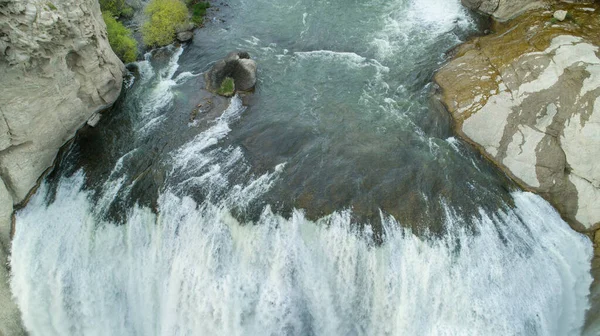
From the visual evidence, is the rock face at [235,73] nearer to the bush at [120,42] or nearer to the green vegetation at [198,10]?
the bush at [120,42]

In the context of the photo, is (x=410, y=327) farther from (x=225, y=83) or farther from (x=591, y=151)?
(x=225, y=83)

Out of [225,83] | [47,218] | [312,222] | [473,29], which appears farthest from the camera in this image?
[473,29]

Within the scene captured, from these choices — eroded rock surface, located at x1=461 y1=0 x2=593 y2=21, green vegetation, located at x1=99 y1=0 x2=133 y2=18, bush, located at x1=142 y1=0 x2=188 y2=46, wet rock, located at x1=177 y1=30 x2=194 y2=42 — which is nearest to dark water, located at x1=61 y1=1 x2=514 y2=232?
wet rock, located at x1=177 y1=30 x2=194 y2=42

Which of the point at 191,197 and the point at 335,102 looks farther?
the point at 335,102

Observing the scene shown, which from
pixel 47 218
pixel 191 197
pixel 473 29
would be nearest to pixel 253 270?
pixel 191 197

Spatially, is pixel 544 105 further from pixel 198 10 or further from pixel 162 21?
pixel 198 10

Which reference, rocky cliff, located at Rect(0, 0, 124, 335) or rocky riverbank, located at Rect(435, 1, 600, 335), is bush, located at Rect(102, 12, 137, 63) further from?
rocky riverbank, located at Rect(435, 1, 600, 335)
